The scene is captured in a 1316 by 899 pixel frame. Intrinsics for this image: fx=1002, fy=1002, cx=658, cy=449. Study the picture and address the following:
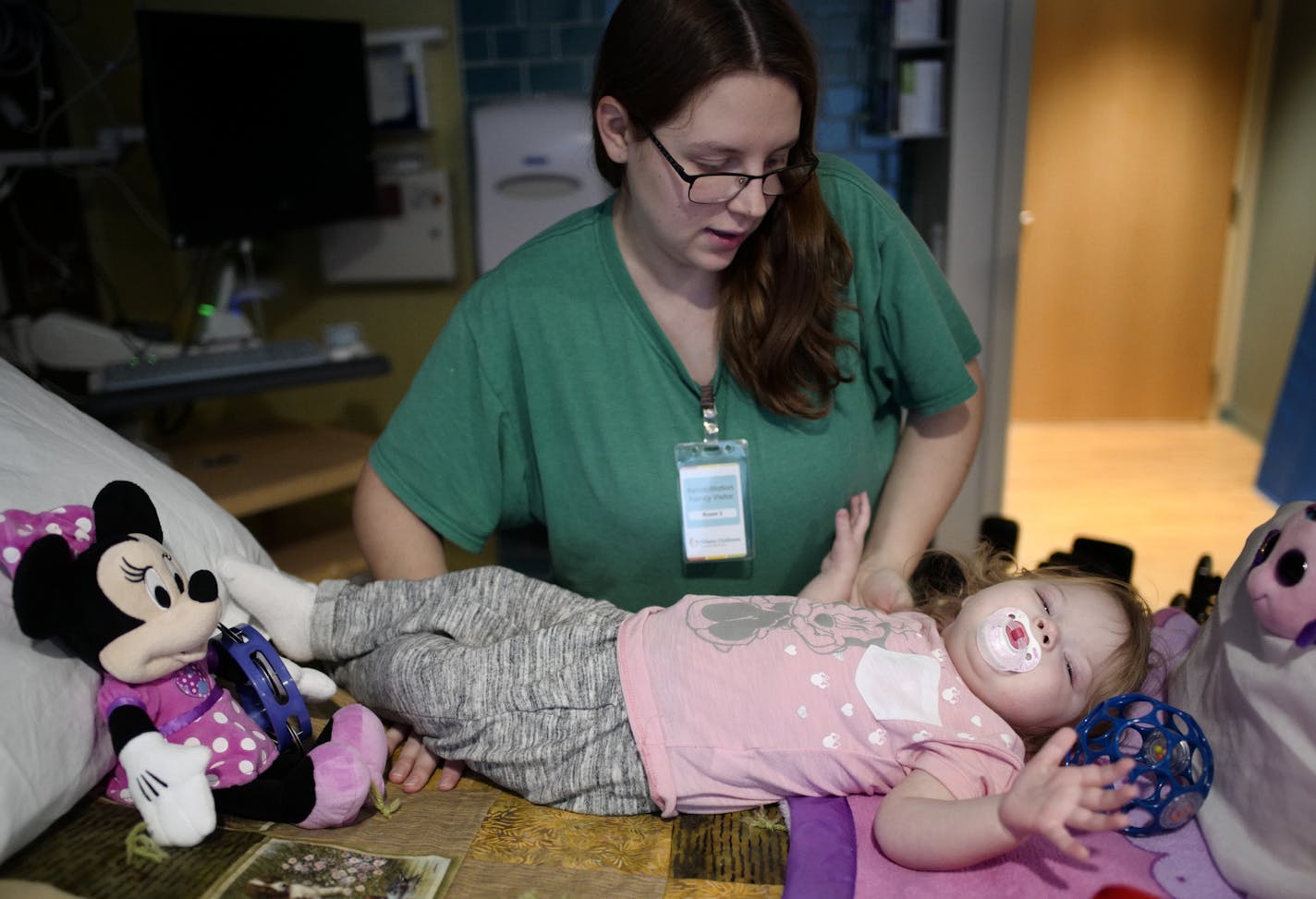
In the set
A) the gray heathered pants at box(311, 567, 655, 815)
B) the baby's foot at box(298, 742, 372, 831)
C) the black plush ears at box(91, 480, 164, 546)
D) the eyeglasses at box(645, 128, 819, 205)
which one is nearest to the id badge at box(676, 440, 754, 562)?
the gray heathered pants at box(311, 567, 655, 815)

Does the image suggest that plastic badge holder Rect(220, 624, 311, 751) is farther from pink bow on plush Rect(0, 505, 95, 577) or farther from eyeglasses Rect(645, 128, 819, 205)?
eyeglasses Rect(645, 128, 819, 205)

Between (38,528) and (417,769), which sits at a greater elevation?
(38,528)

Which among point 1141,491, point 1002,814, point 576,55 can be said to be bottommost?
point 1141,491

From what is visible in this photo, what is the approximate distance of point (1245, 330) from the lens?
4.13 m

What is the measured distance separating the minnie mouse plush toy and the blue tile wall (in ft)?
8.25

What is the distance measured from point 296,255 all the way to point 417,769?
2.75 meters

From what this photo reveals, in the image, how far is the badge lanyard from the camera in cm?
143

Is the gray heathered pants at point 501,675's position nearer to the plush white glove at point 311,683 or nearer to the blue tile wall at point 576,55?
the plush white glove at point 311,683

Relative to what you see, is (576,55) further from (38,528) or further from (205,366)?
(38,528)

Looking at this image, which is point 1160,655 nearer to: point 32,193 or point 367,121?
point 367,121

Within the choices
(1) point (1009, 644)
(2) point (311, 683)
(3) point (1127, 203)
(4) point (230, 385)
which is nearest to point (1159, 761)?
(1) point (1009, 644)

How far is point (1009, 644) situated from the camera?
117 centimetres

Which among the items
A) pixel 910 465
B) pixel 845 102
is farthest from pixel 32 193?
pixel 910 465

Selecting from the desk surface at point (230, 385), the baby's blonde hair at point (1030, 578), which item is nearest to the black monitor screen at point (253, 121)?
the desk surface at point (230, 385)
